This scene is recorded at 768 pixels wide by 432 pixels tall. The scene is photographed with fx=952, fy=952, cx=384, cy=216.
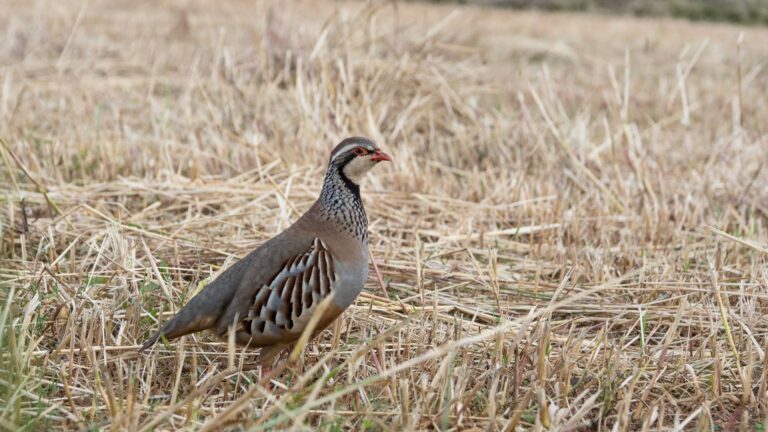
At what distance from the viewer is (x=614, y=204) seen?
5.83 metres

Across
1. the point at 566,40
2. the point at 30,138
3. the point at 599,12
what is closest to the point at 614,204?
the point at 30,138

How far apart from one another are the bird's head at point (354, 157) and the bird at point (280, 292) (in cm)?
27

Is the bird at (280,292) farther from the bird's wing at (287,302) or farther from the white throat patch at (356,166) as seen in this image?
the white throat patch at (356,166)

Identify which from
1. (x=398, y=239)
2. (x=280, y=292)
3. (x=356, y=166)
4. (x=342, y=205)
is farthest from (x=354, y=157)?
(x=398, y=239)

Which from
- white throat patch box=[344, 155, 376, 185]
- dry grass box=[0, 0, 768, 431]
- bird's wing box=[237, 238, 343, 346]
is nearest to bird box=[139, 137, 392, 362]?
bird's wing box=[237, 238, 343, 346]

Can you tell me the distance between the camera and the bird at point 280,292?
3.39 m

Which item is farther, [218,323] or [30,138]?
[30,138]

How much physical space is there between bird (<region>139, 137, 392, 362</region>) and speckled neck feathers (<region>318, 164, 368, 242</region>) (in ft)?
0.16

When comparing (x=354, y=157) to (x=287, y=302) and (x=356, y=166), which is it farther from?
(x=287, y=302)

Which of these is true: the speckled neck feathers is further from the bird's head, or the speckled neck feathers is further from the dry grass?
the dry grass

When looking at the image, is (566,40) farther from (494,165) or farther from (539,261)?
(539,261)

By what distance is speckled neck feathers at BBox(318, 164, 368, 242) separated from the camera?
3660mm

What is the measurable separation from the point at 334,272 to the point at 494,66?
328 inches

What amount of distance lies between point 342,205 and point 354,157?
0.20 metres
